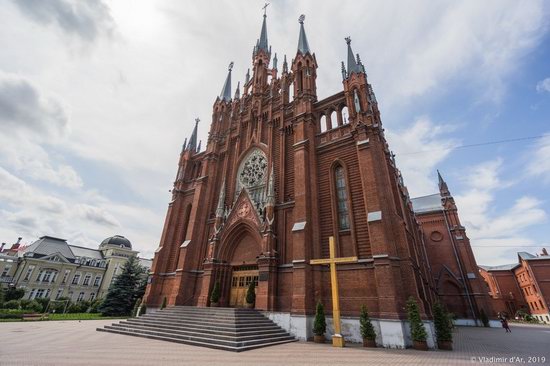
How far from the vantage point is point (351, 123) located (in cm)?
1758

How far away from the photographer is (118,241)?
186 ft

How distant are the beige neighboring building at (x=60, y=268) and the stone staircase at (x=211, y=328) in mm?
34199

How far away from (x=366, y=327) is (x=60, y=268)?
54.6 meters

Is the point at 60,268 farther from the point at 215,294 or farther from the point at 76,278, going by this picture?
the point at 215,294

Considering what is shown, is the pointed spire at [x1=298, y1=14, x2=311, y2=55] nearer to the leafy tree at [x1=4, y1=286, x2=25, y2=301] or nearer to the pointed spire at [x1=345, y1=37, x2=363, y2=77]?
the pointed spire at [x1=345, y1=37, x2=363, y2=77]

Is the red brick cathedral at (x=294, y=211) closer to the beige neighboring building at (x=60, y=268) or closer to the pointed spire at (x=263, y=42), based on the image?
the pointed spire at (x=263, y=42)

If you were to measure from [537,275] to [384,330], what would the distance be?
171 ft

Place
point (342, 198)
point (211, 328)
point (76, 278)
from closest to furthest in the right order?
point (211, 328), point (342, 198), point (76, 278)

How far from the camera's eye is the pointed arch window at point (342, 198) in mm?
15886

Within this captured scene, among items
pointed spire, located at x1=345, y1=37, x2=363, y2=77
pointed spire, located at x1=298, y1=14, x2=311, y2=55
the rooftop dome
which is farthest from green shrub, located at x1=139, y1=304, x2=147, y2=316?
the rooftop dome

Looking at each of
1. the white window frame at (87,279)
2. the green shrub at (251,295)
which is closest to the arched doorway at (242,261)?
the green shrub at (251,295)

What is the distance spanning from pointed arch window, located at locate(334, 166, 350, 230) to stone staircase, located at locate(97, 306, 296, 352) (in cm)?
712

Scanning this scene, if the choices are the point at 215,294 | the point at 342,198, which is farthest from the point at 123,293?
the point at 342,198

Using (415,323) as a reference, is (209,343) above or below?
below
